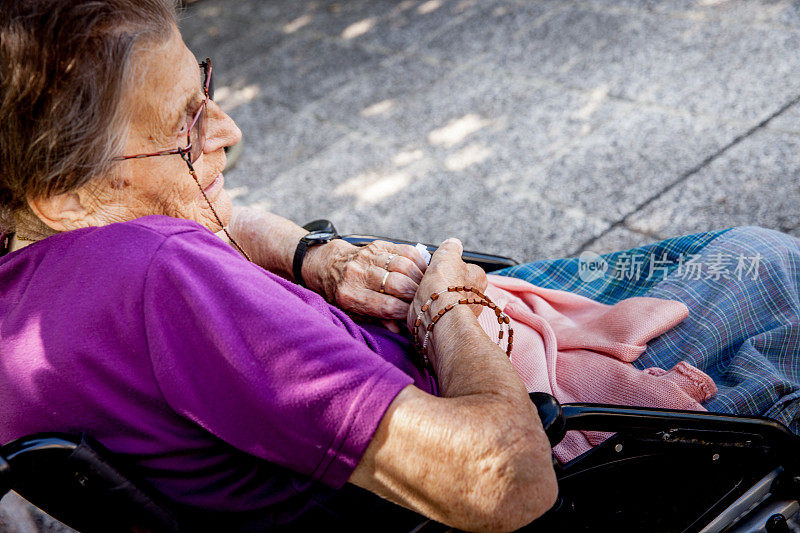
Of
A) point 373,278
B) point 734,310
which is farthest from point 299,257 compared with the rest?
point 734,310

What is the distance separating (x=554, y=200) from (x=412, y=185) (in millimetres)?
794

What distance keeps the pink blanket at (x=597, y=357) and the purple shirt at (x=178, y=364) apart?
67 centimetres

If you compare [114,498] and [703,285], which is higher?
[114,498]

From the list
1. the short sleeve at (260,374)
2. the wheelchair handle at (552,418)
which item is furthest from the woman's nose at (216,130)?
the wheelchair handle at (552,418)

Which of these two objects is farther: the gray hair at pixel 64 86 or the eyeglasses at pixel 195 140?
the eyeglasses at pixel 195 140

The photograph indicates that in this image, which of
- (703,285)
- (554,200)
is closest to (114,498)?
(703,285)

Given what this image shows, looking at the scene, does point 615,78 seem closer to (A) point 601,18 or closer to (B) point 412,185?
(A) point 601,18

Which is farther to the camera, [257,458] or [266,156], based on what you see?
[266,156]

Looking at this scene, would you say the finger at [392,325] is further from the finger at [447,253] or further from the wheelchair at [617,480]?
the wheelchair at [617,480]

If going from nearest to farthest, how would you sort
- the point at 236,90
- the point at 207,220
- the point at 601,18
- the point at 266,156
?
the point at 207,220
the point at 266,156
the point at 601,18
the point at 236,90

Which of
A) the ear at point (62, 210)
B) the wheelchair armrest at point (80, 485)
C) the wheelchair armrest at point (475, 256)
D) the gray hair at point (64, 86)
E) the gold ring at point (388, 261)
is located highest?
the gray hair at point (64, 86)

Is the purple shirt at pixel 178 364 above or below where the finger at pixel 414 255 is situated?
above

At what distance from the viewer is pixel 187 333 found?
1.25 metres

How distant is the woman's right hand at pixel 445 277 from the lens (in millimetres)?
1805
